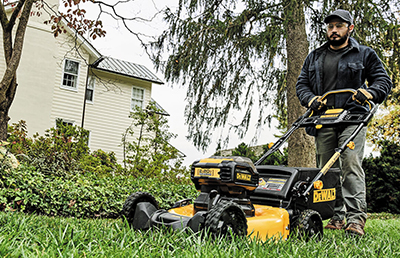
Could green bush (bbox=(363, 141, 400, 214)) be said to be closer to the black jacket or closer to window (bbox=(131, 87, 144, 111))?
the black jacket

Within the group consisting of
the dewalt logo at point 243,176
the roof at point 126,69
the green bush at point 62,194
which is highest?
the roof at point 126,69

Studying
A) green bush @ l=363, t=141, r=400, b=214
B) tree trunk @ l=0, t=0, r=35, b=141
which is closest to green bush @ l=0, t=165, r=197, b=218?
tree trunk @ l=0, t=0, r=35, b=141

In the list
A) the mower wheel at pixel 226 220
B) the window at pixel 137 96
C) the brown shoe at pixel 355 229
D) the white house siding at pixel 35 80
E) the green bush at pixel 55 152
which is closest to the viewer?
the mower wheel at pixel 226 220

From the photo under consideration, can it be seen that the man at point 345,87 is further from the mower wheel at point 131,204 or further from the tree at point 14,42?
the tree at point 14,42

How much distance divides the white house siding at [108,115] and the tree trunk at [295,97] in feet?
37.1

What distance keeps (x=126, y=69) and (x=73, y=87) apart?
3.23m

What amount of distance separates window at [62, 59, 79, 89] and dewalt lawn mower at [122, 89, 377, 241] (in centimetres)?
1423

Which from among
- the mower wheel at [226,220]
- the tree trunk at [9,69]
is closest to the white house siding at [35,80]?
the tree trunk at [9,69]

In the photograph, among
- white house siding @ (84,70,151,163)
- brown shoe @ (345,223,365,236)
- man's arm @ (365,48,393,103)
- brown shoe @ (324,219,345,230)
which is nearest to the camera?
brown shoe @ (345,223,365,236)

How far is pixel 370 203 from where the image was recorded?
31.5 ft

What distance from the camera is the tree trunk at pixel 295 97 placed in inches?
255

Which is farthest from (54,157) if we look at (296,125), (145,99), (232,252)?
(145,99)

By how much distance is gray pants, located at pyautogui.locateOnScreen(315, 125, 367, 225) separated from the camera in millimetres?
3272

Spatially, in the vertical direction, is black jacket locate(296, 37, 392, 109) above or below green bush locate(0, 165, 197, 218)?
above
